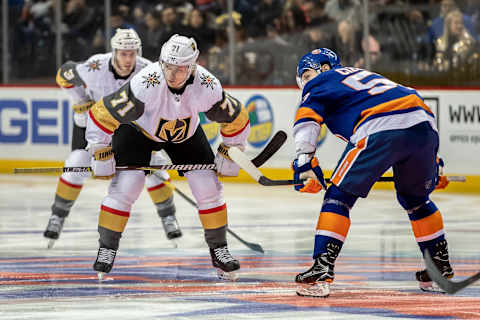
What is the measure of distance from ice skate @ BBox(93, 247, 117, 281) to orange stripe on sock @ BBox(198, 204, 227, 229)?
465 millimetres

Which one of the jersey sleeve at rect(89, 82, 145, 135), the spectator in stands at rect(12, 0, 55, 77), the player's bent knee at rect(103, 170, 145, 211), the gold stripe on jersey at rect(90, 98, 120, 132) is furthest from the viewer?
the spectator in stands at rect(12, 0, 55, 77)

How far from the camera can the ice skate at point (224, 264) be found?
5395 mm

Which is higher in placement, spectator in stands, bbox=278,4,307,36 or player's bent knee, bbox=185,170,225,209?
player's bent knee, bbox=185,170,225,209

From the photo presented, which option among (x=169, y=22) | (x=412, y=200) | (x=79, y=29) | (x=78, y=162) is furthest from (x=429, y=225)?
(x=79, y=29)

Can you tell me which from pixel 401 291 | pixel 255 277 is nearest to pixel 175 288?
pixel 255 277

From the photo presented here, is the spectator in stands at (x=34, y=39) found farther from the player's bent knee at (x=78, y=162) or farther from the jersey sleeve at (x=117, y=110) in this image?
the jersey sleeve at (x=117, y=110)

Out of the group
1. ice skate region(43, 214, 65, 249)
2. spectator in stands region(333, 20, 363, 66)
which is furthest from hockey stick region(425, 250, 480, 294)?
spectator in stands region(333, 20, 363, 66)

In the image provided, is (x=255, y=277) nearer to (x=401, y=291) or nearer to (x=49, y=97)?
(x=401, y=291)

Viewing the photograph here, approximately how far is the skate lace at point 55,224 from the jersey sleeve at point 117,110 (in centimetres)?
143

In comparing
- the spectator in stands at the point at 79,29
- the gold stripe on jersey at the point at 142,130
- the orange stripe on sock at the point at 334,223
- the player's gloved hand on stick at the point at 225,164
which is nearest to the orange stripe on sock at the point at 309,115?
the orange stripe on sock at the point at 334,223

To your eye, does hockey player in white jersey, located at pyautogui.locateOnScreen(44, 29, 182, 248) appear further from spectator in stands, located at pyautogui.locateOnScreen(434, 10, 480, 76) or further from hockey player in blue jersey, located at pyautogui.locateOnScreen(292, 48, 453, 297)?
spectator in stands, located at pyautogui.locateOnScreen(434, 10, 480, 76)

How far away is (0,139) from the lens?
11.2 meters

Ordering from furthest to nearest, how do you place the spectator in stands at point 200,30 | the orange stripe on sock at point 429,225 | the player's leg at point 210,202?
the spectator in stands at point 200,30, the player's leg at point 210,202, the orange stripe on sock at point 429,225

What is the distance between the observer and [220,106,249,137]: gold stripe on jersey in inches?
218
